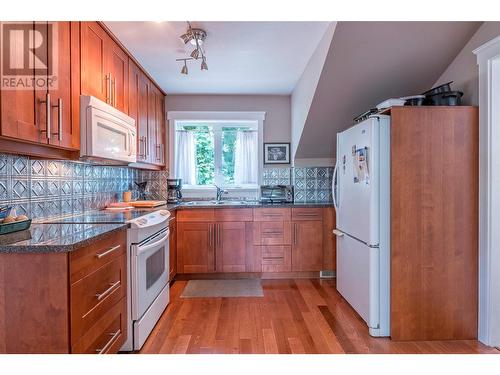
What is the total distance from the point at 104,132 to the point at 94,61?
0.53m

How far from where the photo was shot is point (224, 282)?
3.29 m

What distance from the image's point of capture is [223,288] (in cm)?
309

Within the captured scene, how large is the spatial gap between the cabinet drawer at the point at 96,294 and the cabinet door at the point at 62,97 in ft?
2.68

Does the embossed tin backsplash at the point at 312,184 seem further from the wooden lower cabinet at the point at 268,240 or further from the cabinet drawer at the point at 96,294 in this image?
the cabinet drawer at the point at 96,294

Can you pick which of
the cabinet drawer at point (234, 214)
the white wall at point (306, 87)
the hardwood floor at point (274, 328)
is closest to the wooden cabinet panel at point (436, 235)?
the hardwood floor at point (274, 328)

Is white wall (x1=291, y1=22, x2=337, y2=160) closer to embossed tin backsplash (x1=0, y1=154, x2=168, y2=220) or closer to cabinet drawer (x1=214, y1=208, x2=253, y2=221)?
cabinet drawer (x1=214, y1=208, x2=253, y2=221)

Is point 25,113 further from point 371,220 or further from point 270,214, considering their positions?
point 270,214

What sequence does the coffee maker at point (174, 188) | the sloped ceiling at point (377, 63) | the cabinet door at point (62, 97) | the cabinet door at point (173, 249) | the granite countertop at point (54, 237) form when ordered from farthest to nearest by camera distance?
the coffee maker at point (174, 188), the cabinet door at point (173, 249), the sloped ceiling at point (377, 63), the cabinet door at point (62, 97), the granite countertop at point (54, 237)

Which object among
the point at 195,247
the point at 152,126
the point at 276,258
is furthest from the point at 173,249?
the point at 152,126

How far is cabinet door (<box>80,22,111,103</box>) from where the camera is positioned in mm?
1956

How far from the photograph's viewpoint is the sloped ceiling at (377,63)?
83.9 inches

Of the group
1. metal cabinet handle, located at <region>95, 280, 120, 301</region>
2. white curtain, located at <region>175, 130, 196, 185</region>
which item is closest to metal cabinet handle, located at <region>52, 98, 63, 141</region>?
metal cabinet handle, located at <region>95, 280, 120, 301</region>

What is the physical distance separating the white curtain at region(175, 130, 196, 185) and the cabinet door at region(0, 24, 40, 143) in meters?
2.39
